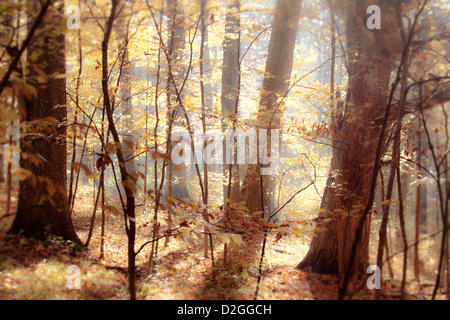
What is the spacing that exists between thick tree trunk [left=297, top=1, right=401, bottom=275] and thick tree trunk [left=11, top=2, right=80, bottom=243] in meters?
2.02

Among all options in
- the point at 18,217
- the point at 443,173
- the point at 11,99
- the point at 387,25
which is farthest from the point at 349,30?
the point at 18,217

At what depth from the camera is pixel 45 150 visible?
137 inches

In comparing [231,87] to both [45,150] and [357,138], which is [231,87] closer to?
[357,138]

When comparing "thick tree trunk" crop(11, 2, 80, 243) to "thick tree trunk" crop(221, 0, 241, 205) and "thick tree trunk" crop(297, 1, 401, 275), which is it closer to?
"thick tree trunk" crop(221, 0, 241, 205)

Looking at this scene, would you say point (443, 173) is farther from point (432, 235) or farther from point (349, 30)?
point (349, 30)

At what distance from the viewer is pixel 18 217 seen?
209 cm

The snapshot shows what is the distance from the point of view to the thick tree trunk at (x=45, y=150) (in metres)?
1.85

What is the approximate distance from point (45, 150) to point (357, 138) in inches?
135

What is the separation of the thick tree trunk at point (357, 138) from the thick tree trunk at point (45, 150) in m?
2.02
